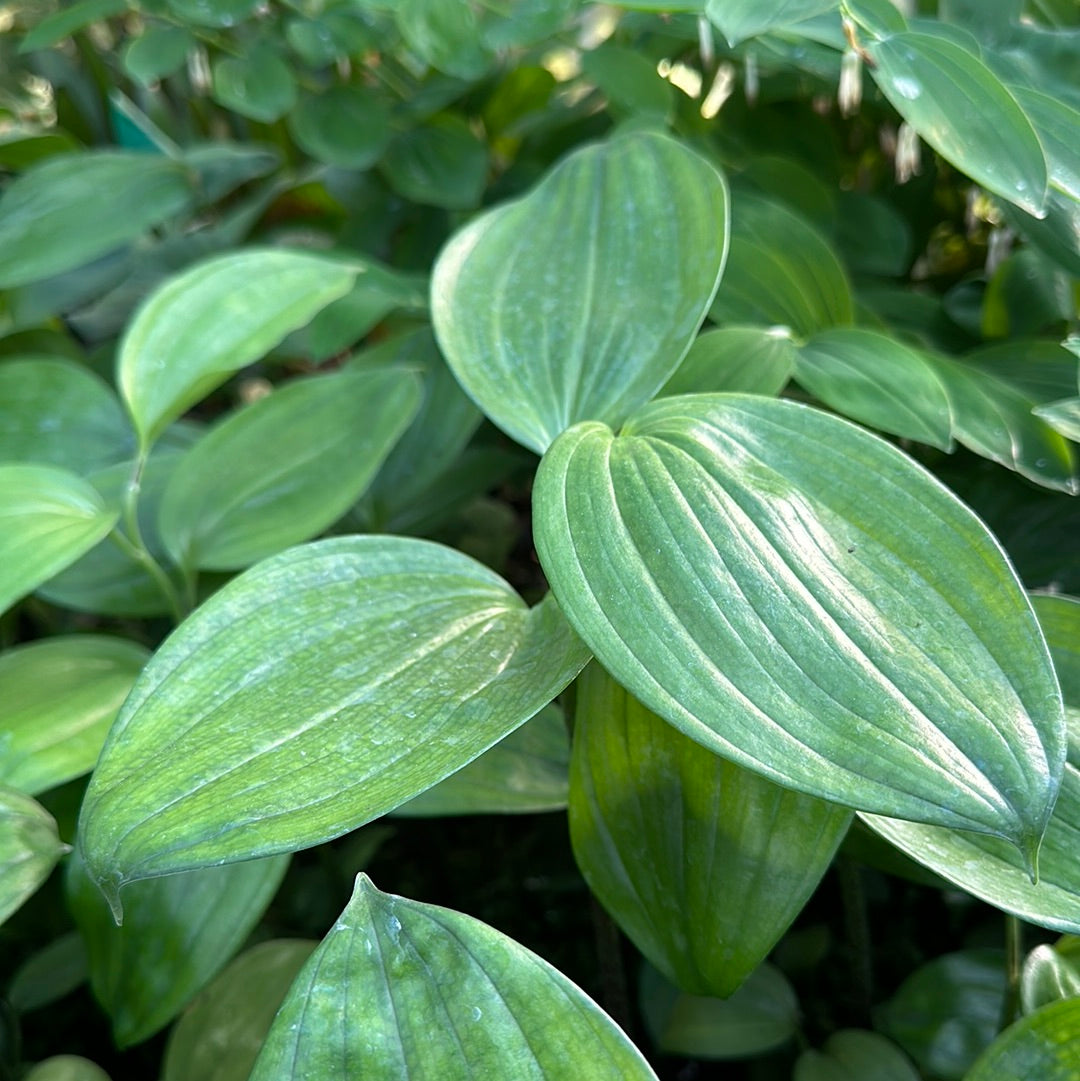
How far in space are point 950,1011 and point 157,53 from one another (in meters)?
0.79

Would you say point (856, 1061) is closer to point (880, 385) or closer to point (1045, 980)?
point (1045, 980)

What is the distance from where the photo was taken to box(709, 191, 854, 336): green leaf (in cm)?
56

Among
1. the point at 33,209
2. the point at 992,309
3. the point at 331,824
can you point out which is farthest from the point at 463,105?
the point at 331,824

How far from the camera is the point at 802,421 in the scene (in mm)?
343

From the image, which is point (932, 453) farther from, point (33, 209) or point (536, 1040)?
point (33, 209)

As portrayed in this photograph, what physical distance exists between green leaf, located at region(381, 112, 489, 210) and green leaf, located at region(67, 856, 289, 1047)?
512 millimetres

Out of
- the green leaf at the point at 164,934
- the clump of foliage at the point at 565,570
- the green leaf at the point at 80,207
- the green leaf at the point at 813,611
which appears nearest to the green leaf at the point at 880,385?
the clump of foliage at the point at 565,570

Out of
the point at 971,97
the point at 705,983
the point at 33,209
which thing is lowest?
the point at 705,983

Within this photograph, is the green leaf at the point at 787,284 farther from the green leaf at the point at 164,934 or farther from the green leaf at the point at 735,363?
the green leaf at the point at 164,934

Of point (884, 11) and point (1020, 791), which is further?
point (884, 11)

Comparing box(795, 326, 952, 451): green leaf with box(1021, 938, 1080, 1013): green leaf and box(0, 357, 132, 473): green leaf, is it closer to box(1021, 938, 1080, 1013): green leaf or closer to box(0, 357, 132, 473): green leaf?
box(1021, 938, 1080, 1013): green leaf

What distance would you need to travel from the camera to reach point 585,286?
460 mm

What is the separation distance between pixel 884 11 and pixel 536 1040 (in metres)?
0.44

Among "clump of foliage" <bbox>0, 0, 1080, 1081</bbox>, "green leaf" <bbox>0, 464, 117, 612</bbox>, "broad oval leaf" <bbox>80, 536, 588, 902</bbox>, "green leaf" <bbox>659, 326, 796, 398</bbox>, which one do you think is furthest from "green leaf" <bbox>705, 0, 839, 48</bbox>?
"green leaf" <bbox>0, 464, 117, 612</bbox>
